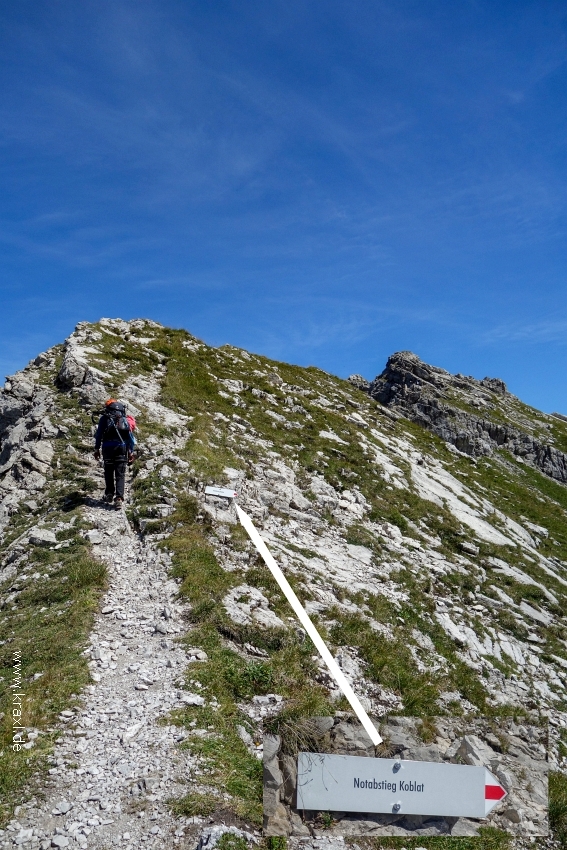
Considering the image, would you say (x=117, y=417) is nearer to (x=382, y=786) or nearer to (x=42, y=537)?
(x=42, y=537)

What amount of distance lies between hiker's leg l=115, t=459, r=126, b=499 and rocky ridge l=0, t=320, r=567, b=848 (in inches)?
25.9

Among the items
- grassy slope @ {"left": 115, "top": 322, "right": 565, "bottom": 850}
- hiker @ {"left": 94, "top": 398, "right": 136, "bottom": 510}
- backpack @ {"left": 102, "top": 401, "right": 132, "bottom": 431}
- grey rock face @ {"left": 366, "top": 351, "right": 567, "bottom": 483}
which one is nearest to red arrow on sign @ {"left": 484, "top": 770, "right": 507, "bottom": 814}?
grassy slope @ {"left": 115, "top": 322, "right": 565, "bottom": 850}

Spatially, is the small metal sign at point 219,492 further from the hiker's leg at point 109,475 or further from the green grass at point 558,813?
the green grass at point 558,813

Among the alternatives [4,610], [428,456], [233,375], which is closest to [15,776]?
[4,610]

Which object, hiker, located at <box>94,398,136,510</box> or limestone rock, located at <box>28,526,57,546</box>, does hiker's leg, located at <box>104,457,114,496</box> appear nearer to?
hiker, located at <box>94,398,136,510</box>

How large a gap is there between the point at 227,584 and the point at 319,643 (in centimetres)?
261

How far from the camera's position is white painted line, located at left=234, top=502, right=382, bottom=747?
6958 millimetres

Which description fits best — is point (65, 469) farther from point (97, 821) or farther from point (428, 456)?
point (428, 456)

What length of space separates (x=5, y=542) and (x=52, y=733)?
30.2 feet

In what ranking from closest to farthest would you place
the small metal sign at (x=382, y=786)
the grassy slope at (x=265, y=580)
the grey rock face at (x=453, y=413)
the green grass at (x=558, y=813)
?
the small metal sign at (x=382, y=786)
the grassy slope at (x=265, y=580)
the green grass at (x=558, y=813)
the grey rock face at (x=453, y=413)

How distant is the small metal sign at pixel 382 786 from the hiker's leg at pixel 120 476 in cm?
1140

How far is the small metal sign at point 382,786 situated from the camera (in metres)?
5.52

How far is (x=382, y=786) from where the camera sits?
5656 mm

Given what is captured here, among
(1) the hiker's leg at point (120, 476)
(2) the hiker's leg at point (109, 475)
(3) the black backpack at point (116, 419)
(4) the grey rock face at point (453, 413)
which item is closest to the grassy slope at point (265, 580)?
(1) the hiker's leg at point (120, 476)
